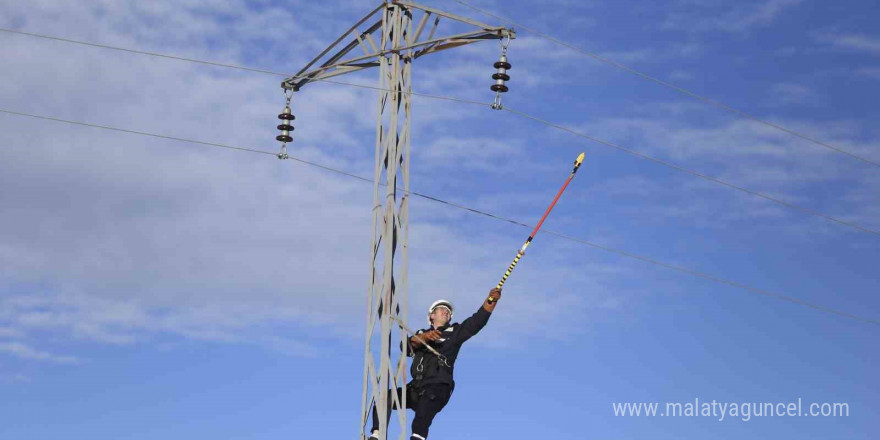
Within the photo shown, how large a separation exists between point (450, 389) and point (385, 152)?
3.59 metres

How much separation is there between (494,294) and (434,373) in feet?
4.86

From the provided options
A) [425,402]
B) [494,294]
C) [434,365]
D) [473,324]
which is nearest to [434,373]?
[434,365]

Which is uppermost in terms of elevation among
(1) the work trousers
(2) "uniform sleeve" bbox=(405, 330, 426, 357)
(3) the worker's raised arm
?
(3) the worker's raised arm

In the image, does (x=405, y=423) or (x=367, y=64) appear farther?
(x=367, y=64)

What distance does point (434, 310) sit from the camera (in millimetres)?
21078

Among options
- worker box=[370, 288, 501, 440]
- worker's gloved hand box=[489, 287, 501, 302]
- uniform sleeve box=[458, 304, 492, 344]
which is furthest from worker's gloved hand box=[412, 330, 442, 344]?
worker's gloved hand box=[489, 287, 501, 302]

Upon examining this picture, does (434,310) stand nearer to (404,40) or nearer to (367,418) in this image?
(367,418)

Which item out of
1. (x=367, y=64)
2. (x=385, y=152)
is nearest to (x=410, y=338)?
(x=385, y=152)

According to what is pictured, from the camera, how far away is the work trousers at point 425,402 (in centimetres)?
2039

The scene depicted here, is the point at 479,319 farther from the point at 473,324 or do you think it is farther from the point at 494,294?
the point at 494,294

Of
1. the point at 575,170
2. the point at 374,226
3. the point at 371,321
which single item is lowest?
the point at 371,321

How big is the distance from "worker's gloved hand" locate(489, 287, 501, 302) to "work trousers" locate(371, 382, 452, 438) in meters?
1.49

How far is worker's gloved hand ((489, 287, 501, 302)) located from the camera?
66.3 feet

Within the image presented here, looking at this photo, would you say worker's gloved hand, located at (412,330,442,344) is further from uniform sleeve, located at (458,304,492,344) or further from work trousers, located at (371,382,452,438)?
work trousers, located at (371,382,452,438)
